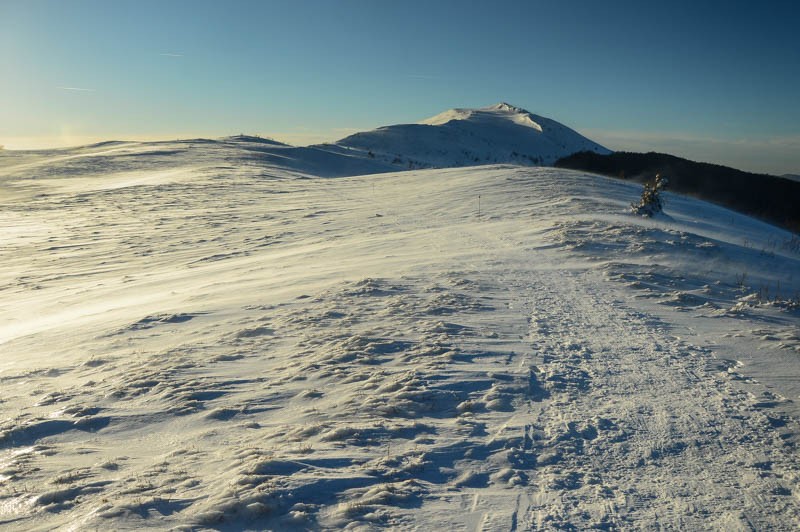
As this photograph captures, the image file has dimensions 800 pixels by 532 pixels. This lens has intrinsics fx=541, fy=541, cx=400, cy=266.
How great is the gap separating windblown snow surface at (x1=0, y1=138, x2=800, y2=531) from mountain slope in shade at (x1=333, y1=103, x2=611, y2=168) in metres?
27.3

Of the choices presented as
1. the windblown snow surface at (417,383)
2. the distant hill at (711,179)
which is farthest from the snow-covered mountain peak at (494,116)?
the windblown snow surface at (417,383)

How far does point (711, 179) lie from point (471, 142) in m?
24.3

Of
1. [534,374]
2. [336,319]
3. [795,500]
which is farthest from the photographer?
[336,319]

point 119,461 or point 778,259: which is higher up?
point 778,259

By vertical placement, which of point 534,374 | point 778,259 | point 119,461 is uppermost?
point 778,259

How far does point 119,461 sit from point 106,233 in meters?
13.7

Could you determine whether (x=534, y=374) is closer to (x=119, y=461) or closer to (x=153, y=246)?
(x=119, y=461)

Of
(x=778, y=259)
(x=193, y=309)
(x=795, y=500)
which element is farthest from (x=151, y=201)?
(x=795, y=500)

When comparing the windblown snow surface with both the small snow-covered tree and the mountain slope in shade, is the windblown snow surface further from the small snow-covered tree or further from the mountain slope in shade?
the mountain slope in shade

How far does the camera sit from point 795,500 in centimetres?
354

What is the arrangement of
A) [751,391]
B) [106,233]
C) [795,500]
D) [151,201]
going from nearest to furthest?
[795,500] < [751,391] < [106,233] < [151,201]

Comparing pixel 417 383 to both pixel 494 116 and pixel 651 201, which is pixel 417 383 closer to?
pixel 651 201

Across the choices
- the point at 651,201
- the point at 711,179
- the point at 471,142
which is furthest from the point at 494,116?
the point at 651,201

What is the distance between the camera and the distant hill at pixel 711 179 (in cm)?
2569
